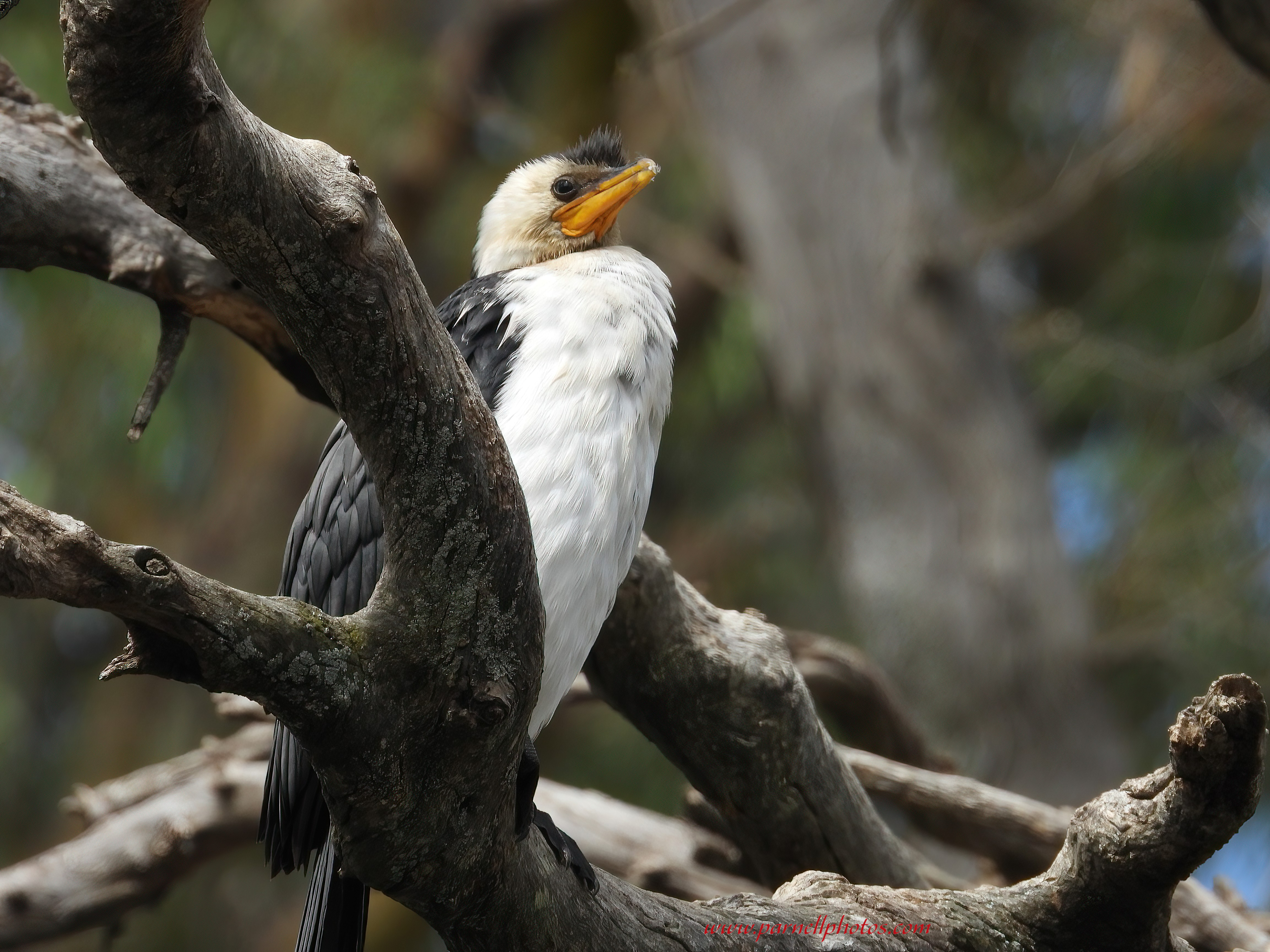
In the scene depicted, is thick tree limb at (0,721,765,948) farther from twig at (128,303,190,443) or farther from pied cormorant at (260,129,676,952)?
twig at (128,303,190,443)

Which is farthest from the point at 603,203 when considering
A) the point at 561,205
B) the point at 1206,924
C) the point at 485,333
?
the point at 1206,924

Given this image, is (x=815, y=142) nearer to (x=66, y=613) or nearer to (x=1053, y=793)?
(x=1053, y=793)

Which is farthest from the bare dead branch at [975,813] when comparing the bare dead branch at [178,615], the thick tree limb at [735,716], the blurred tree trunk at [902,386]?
the blurred tree trunk at [902,386]

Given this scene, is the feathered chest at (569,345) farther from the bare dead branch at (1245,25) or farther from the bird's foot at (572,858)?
the bare dead branch at (1245,25)

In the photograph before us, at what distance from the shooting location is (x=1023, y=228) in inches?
245

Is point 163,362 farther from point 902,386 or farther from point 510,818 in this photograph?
point 902,386

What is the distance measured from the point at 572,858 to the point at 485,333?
3.77 feet

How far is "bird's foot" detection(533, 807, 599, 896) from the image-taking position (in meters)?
2.22

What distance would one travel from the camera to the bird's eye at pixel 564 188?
366cm

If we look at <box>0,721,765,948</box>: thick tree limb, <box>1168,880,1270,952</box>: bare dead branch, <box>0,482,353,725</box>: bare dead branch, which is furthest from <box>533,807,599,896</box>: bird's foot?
<box>1168,880,1270,952</box>: bare dead branch

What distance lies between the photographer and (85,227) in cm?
309

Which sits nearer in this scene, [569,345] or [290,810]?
[290,810]

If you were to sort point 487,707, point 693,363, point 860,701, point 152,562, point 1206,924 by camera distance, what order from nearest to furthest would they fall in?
point 152,562 → point 487,707 → point 1206,924 → point 860,701 → point 693,363

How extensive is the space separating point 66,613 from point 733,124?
4.85 metres
